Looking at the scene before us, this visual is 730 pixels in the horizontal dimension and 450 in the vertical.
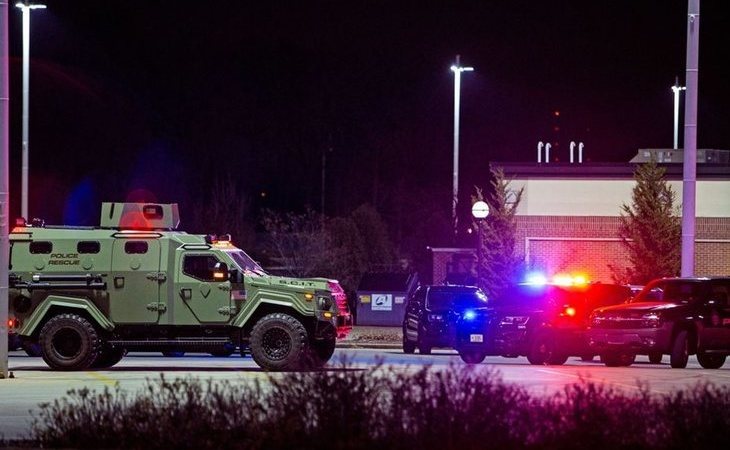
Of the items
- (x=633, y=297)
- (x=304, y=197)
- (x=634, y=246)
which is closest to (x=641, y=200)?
(x=634, y=246)

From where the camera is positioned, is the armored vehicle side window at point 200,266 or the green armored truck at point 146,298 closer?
the green armored truck at point 146,298

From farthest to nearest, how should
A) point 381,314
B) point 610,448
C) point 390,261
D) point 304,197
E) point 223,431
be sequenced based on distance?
point 304,197 → point 390,261 → point 381,314 → point 223,431 → point 610,448

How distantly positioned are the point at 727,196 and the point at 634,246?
3.67 meters

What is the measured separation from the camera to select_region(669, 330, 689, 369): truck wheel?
26.3 metres

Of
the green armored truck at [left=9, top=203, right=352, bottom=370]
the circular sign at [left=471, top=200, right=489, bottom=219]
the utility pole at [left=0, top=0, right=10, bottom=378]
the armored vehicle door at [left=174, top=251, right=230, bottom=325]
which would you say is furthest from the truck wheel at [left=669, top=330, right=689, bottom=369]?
the circular sign at [left=471, top=200, right=489, bottom=219]

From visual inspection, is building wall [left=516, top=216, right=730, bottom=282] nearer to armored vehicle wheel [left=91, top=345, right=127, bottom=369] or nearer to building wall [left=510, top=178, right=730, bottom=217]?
building wall [left=510, top=178, right=730, bottom=217]

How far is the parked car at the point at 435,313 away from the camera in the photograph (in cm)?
2986

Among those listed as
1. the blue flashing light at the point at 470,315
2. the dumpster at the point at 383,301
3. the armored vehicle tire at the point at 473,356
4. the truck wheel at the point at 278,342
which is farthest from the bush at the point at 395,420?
the dumpster at the point at 383,301

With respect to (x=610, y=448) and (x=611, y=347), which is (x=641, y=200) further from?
(x=610, y=448)

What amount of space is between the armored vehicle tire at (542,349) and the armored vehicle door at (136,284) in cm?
756

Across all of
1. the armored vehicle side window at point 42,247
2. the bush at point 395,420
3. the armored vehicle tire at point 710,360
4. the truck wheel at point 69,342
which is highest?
the armored vehicle side window at point 42,247

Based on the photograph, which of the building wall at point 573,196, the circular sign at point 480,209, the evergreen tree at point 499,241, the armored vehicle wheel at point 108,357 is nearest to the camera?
the armored vehicle wheel at point 108,357

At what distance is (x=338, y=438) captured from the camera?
11695 mm

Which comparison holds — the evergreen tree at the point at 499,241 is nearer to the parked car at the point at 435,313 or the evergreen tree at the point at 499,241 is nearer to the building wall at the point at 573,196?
the building wall at the point at 573,196
